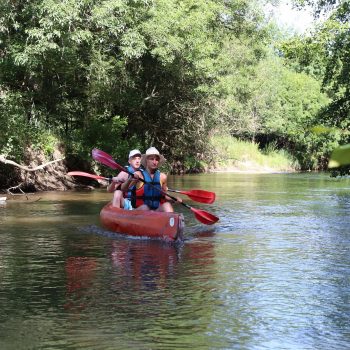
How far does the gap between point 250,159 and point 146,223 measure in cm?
2867

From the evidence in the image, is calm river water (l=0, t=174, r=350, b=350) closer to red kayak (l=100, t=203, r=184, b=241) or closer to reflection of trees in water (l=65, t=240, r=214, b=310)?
reflection of trees in water (l=65, t=240, r=214, b=310)

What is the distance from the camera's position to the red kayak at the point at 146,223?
907 cm

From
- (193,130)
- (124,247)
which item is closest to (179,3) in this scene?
(193,130)

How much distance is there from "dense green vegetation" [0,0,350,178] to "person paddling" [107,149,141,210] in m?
3.09

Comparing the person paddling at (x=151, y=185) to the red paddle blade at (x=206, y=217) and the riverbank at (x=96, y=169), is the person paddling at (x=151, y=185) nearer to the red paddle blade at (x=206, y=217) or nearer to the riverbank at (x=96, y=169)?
the red paddle blade at (x=206, y=217)

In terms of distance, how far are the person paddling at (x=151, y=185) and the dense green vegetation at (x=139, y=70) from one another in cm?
272

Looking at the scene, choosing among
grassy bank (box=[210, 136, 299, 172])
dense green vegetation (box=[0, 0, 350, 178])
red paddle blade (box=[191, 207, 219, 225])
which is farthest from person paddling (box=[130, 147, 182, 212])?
grassy bank (box=[210, 136, 299, 172])

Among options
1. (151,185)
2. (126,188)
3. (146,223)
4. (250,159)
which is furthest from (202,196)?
(250,159)

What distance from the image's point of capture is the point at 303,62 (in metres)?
18.0

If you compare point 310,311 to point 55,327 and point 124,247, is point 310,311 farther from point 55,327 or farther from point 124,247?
point 124,247

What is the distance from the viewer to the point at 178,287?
619 centimetres

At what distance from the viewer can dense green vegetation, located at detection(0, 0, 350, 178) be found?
16.4 meters

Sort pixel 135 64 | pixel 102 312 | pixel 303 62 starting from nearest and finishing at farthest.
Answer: pixel 102 312 < pixel 303 62 < pixel 135 64

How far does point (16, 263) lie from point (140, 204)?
121 inches
